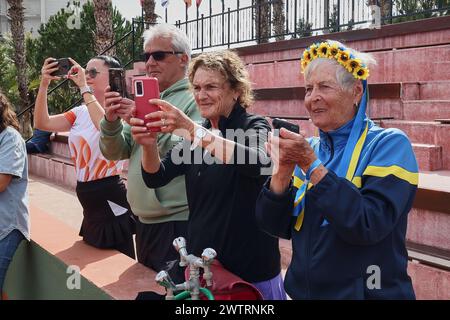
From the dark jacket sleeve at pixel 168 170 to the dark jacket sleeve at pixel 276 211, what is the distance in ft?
2.25

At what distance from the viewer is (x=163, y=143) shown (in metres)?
2.56

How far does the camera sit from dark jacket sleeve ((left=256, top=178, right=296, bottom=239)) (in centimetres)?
168

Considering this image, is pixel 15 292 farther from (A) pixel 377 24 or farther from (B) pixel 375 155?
(A) pixel 377 24

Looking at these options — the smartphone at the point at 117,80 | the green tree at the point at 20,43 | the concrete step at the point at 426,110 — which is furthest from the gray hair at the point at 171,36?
the green tree at the point at 20,43

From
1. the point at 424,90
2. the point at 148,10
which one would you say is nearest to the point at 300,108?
the point at 424,90

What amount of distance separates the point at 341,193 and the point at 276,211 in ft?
0.99

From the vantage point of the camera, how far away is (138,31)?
52.3 feet

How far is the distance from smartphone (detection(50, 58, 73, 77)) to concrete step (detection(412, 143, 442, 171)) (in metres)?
2.86

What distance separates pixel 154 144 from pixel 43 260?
7.12 ft

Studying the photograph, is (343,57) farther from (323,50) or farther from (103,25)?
(103,25)

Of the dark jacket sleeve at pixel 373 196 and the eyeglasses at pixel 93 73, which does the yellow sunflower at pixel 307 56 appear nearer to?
the dark jacket sleeve at pixel 373 196

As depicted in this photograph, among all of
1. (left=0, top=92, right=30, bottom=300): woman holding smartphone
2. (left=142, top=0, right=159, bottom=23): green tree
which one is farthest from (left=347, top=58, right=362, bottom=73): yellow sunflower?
(left=142, top=0, right=159, bottom=23): green tree

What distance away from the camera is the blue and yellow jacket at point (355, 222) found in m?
1.46

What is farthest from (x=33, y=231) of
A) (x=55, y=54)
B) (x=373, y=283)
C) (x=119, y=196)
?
(x=55, y=54)
